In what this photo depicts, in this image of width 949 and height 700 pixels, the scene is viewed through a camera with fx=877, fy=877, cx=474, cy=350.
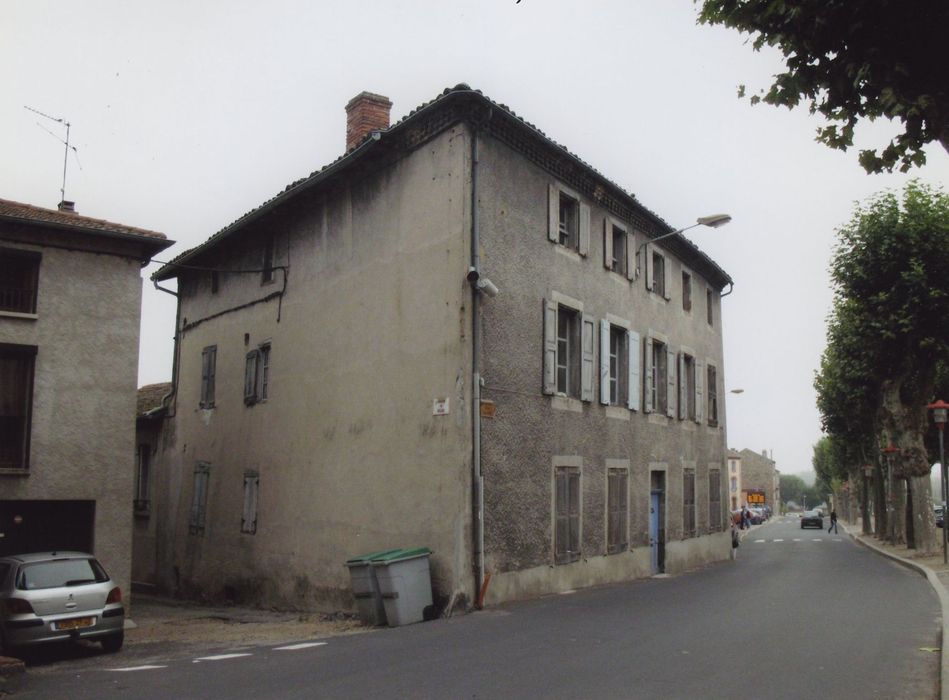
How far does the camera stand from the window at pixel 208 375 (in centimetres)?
2108

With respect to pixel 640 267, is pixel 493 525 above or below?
below

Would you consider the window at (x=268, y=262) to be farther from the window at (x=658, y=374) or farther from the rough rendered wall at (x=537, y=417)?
the window at (x=658, y=374)

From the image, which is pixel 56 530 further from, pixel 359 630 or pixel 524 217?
pixel 524 217

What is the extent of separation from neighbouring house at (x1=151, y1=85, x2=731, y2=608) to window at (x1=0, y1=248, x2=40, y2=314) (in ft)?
12.3

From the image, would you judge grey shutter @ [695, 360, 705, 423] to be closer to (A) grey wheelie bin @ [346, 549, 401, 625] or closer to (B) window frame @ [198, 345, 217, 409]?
(B) window frame @ [198, 345, 217, 409]

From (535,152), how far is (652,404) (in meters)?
7.56

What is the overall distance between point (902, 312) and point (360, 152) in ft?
53.1

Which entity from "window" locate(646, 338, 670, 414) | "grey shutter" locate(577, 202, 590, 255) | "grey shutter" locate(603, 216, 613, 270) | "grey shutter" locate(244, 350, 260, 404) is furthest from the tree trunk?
"grey shutter" locate(244, 350, 260, 404)

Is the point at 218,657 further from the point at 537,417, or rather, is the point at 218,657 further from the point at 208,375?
the point at 208,375

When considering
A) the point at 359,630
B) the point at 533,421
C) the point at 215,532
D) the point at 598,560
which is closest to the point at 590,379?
the point at 533,421

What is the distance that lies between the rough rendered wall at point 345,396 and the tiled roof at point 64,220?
333 cm

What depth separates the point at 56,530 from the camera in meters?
15.5

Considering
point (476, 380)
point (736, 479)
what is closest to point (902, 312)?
point (476, 380)

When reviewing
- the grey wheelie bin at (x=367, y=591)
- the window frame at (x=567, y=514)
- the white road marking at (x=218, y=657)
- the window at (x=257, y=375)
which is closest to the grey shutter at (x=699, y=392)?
the window frame at (x=567, y=514)
